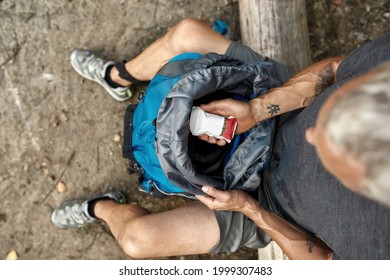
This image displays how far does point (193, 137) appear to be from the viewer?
6.39 ft

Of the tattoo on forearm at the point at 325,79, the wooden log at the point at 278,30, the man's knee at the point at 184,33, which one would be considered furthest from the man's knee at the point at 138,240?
→ the wooden log at the point at 278,30

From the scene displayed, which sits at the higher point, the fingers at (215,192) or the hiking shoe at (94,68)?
the hiking shoe at (94,68)

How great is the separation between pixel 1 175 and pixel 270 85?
2144mm

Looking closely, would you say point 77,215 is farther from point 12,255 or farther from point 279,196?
point 279,196

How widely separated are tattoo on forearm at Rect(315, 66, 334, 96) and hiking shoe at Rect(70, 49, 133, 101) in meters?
1.52

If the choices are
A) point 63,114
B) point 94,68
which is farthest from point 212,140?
point 63,114

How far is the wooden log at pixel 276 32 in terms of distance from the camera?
2.65 meters

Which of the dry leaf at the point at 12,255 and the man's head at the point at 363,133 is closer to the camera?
the man's head at the point at 363,133

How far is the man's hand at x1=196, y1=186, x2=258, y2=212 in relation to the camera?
1981mm

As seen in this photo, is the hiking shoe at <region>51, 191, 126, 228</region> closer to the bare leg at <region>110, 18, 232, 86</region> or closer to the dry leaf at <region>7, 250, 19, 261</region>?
the dry leaf at <region>7, 250, 19, 261</region>

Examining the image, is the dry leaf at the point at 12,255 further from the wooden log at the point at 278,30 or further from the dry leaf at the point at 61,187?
the wooden log at the point at 278,30

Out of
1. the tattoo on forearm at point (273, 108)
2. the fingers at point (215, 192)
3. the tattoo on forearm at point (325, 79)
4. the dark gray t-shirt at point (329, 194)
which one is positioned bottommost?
the fingers at point (215, 192)

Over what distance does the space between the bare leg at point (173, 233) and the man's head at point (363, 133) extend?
1.38 meters

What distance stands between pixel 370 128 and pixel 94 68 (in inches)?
91.2
